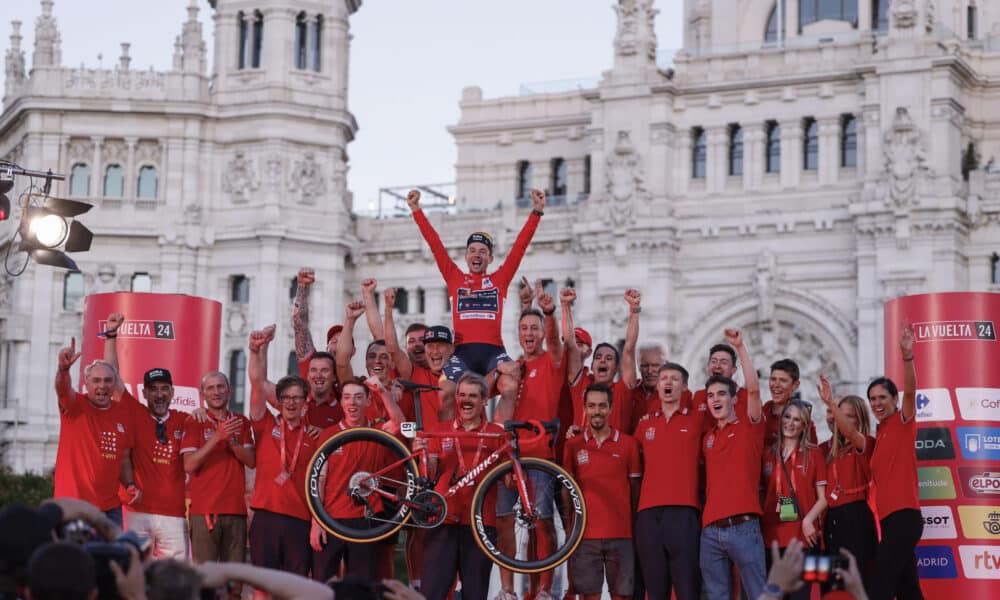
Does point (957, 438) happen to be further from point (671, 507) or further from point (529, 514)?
point (529, 514)

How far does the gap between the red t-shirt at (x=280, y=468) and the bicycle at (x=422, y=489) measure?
57cm

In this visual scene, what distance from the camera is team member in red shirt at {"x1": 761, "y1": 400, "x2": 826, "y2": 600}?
16766 millimetres

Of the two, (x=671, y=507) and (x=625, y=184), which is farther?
(x=625, y=184)

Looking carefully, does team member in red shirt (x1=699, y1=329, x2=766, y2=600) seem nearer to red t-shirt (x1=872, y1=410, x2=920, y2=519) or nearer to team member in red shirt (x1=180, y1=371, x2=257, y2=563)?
red t-shirt (x1=872, y1=410, x2=920, y2=519)

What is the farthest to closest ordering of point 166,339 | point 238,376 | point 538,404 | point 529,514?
point 238,376, point 166,339, point 538,404, point 529,514

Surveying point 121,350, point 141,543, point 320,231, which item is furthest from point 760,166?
point 141,543

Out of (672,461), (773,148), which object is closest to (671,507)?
(672,461)

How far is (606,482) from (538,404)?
4.39 ft

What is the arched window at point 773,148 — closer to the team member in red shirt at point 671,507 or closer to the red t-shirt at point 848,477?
the red t-shirt at point 848,477

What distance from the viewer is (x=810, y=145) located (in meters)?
55.8

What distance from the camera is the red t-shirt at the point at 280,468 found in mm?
16984

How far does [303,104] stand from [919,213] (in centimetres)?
2197

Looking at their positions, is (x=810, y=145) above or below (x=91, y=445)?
above

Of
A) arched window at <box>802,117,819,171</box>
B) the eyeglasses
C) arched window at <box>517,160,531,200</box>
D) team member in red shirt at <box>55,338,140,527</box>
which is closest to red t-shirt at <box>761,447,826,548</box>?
the eyeglasses
